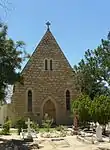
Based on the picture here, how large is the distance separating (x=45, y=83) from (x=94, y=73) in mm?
6186

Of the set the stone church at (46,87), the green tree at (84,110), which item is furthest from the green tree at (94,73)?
the green tree at (84,110)

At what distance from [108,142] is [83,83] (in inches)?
900

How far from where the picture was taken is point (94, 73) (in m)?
43.7

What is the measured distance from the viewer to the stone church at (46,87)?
135ft

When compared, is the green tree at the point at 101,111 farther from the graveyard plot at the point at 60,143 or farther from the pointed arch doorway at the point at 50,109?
the pointed arch doorway at the point at 50,109

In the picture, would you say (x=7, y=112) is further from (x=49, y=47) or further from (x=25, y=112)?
(x=49, y=47)

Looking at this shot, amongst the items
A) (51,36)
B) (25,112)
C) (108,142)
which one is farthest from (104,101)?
(51,36)

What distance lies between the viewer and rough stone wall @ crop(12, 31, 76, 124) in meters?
41.0

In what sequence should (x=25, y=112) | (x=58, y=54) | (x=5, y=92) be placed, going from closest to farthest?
1. (x=5, y=92)
2. (x=25, y=112)
3. (x=58, y=54)

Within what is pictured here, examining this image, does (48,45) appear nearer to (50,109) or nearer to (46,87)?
(46,87)

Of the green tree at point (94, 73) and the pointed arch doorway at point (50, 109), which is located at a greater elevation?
the green tree at point (94, 73)

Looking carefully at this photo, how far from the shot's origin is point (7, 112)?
43531 millimetres

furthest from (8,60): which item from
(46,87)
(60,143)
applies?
(46,87)

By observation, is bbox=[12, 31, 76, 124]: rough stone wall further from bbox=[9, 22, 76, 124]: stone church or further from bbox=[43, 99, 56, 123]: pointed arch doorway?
bbox=[43, 99, 56, 123]: pointed arch doorway
